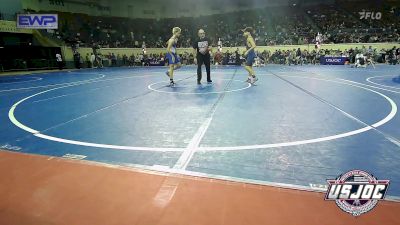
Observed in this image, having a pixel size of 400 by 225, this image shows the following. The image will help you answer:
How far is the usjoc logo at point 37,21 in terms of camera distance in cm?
1903

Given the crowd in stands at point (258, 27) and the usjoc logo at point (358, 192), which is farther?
the crowd in stands at point (258, 27)

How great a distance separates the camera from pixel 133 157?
10.9 feet

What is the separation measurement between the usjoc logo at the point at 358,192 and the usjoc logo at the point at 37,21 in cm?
2146

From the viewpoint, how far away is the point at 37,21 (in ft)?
63.4

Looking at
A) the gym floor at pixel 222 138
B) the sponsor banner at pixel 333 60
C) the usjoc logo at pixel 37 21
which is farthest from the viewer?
the sponsor banner at pixel 333 60

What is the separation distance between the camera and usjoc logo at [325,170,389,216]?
2018 millimetres

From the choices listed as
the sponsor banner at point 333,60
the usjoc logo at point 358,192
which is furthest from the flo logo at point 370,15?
the usjoc logo at point 358,192

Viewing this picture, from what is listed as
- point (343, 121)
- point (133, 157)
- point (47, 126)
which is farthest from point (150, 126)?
point (343, 121)

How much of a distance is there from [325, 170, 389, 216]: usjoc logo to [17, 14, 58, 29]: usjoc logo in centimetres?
2146

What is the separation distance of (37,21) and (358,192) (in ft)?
74.7

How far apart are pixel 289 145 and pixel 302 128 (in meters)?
0.91

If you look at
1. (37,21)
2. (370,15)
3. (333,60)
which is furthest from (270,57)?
(37,21)

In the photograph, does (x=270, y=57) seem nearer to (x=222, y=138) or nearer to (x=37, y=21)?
(x=37, y=21)

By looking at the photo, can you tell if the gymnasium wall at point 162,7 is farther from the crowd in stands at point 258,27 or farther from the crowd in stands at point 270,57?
the crowd in stands at point 270,57
